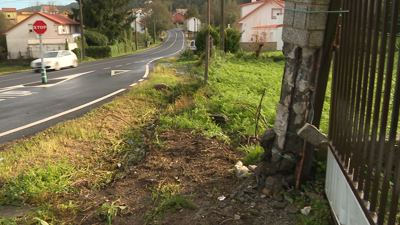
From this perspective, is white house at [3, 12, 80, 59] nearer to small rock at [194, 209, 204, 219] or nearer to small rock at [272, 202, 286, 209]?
small rock at [194, 209, 204, 219]

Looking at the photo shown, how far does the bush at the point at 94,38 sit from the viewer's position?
4566cm

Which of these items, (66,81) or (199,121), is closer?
(199,121)

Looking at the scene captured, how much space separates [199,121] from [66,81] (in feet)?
35.0

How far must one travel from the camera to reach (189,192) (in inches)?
175

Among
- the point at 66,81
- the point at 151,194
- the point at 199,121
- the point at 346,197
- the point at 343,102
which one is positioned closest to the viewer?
the point at 346,197

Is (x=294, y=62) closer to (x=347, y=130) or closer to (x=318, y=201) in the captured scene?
(x=347, y=130)

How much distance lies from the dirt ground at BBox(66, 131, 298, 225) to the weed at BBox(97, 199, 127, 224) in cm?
1

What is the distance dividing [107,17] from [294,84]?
49944 mm

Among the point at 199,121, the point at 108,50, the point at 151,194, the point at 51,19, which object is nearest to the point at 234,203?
the point at 151,194

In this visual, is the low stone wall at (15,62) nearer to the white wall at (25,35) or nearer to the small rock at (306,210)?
the white wall at (25,35)

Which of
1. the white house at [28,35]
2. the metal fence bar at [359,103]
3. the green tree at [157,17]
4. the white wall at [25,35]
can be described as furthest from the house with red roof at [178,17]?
the metal fence bar at [359,103]

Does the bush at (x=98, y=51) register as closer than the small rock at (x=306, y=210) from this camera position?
No

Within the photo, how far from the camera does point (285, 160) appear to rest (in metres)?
4.11

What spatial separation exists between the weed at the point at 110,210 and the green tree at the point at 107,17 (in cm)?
4740
